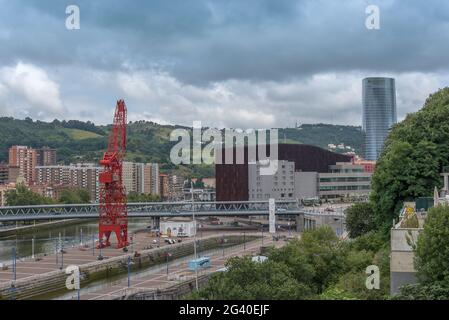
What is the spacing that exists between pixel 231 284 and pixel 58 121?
135 metres

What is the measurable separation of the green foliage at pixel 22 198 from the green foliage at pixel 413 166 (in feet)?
158

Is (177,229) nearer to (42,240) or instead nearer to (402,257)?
(42,240)

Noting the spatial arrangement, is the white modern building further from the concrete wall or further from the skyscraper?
the skyscraper

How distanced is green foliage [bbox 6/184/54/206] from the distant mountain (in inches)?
1524

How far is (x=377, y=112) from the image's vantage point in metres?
128

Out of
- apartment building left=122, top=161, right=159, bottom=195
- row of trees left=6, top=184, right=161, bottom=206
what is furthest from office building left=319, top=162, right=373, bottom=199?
apartment building left=122, top=161, right=159, bottom=195

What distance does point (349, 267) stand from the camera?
1406 centimetres

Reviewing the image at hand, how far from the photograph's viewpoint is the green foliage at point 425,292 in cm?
780

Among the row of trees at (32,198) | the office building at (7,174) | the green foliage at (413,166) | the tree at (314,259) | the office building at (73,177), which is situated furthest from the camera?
the office building at (73,177)

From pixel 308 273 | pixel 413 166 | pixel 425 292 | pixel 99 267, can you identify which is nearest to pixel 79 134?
pixel 99 267

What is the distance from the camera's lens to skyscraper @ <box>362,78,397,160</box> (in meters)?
127

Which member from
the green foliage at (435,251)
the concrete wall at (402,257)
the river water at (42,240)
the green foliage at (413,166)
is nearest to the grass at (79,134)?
the river water at (42,240)

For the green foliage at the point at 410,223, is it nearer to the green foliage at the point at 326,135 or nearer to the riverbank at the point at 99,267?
the riverbank at the point at 99,267

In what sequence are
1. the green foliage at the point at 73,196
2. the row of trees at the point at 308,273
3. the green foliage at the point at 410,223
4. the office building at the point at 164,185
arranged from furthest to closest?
the office building at the point at 164,185, the green foliage at the point at 73,196, the green foliage at the point at 410,223, the row of trees at the point at 308,273
